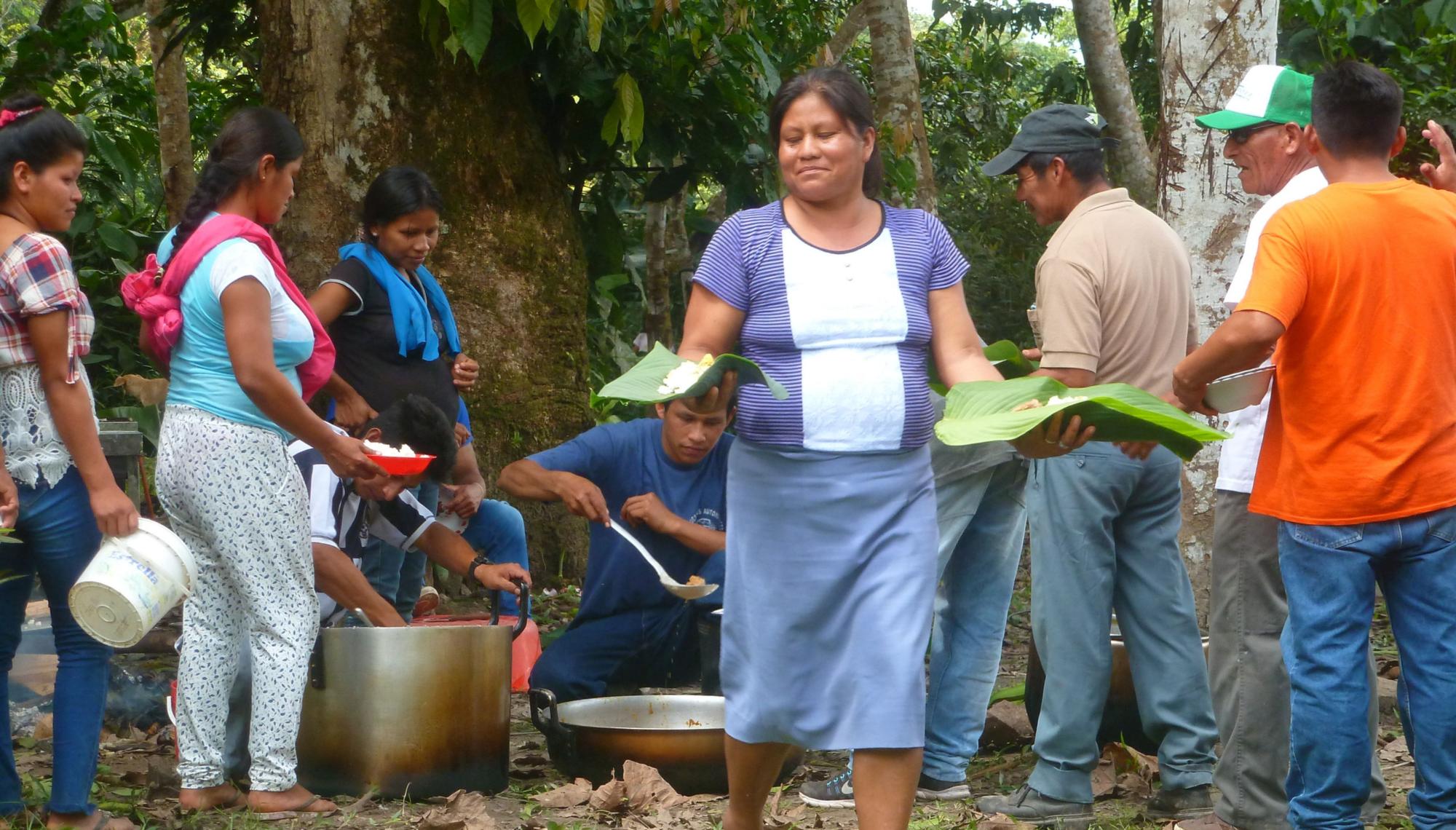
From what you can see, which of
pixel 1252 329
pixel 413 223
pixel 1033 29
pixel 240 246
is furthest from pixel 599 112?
pixel 1033 29

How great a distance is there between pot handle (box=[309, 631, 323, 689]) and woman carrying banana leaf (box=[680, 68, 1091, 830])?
4.63ft

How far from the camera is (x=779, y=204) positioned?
308 cm

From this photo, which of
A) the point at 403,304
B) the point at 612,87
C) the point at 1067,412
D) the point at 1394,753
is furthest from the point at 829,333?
the point at 612,87

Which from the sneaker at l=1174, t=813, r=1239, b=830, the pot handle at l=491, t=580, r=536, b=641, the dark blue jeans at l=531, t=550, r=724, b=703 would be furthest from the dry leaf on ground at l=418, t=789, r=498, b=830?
the sneaker at l=1174, t=813, r=1239, b=830

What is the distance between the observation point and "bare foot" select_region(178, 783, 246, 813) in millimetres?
3750

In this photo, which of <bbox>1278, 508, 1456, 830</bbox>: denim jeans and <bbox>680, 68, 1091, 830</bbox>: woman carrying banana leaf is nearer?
<bbox>680, 68, 1091, 830</bbox>: woman carrying banana leaf

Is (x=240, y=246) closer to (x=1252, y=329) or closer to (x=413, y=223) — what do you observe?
(x=413, y=223)

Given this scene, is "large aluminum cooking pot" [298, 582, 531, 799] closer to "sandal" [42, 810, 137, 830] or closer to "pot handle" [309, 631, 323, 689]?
"pot handle" [309, 631, 323, 689]

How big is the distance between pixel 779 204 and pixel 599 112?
4018 mm

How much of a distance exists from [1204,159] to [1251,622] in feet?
7.84

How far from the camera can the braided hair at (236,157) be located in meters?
3.74

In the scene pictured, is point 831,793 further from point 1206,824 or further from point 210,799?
point 210,799

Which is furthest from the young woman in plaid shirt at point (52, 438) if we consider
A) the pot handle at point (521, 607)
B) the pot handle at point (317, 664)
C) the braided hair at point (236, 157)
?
the pot handle at point (521, 607)

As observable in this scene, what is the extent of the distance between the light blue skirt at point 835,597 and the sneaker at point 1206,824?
44.5 inches
